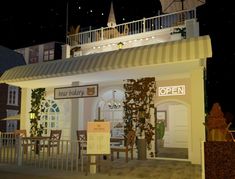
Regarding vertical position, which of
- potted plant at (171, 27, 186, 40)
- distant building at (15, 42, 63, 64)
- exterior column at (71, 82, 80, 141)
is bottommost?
exterior column at (71, 82, 80, 141)

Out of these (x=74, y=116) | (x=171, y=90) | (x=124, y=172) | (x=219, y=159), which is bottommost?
(x=124, y=172)

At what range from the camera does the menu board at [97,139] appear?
848 cm

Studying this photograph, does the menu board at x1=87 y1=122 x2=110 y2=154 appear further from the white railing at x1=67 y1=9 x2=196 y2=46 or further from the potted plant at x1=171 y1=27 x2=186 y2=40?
the white railing at x1=67 y1=9 x2=196 y2=46

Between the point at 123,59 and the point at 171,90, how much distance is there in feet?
9.49

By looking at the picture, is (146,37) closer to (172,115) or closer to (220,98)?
(172,115)

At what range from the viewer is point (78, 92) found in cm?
972

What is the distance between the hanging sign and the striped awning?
3.56ft

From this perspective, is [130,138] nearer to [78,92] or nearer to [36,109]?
[78,92]

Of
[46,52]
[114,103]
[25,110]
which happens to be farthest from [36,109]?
[46,52]

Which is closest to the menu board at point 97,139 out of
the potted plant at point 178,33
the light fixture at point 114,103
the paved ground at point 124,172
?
the paved ground at point 124,172

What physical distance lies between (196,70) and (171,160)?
11.6 ft

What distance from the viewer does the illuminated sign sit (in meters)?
11.9

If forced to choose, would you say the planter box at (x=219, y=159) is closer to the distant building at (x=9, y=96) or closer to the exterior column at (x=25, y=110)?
the exterior column at (x=25, y=110)

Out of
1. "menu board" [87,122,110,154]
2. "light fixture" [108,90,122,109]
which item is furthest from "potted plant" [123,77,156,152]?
"menu board" [87,122,110,154]
